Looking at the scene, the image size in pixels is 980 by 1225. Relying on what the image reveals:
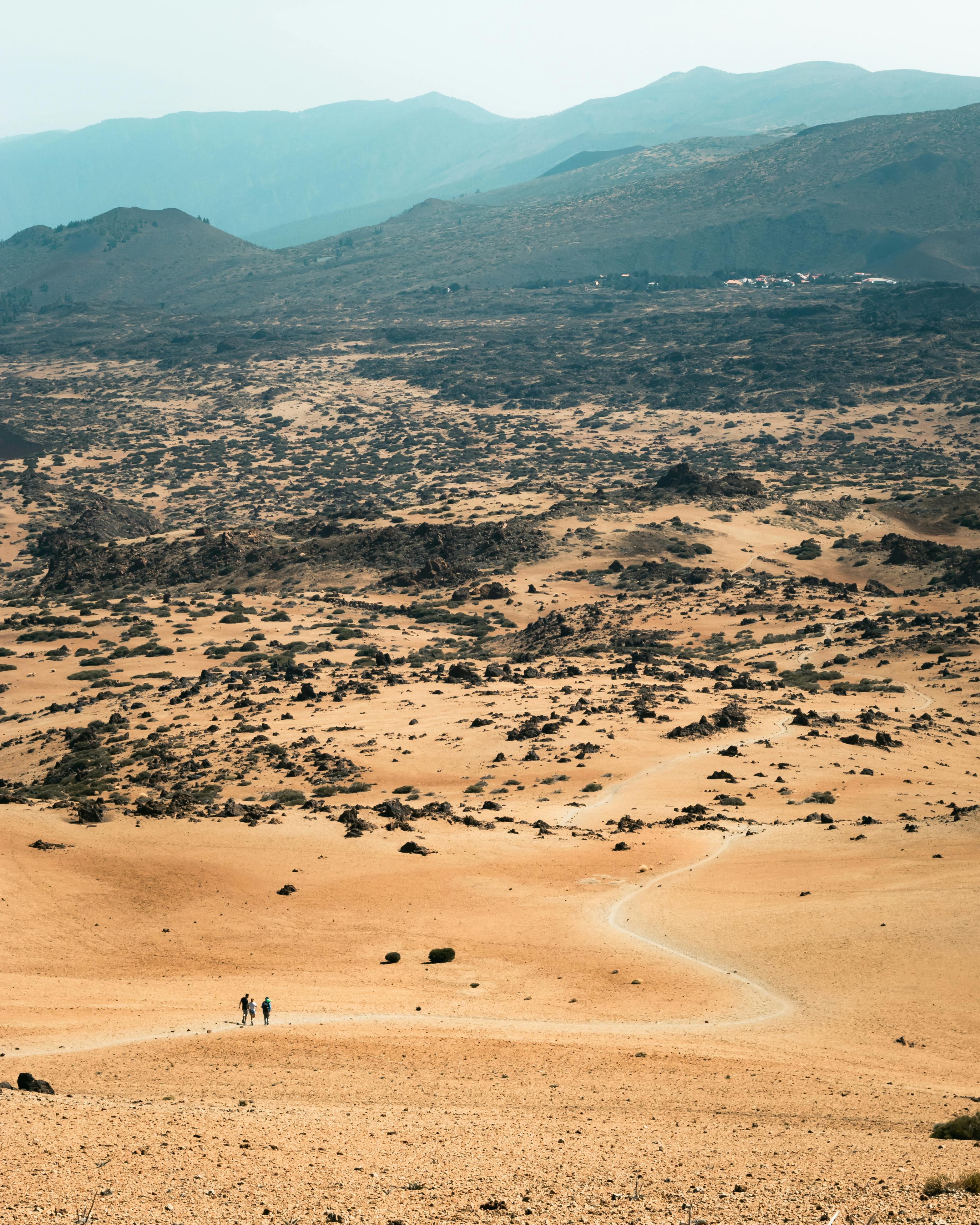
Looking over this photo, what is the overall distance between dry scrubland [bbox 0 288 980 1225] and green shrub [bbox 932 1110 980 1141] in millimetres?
234

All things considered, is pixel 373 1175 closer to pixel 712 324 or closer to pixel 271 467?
pixel 271 467

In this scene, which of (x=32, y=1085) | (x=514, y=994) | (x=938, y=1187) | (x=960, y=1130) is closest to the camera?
(x=938, y=1187)

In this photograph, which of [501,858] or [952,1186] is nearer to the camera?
[952,1186]

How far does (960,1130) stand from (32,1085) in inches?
494

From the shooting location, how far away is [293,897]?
28.5 meters

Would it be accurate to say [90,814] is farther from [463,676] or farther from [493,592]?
[493,592]

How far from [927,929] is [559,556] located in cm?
5251

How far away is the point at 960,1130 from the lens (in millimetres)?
14617

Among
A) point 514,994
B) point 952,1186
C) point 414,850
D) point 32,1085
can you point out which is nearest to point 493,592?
point 414,850

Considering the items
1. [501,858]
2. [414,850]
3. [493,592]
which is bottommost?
[501,858]

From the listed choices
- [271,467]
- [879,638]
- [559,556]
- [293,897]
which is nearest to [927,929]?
[293,897]

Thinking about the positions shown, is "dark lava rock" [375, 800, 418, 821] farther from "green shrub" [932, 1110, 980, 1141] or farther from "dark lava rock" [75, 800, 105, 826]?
"green shrub" [932, 1110, 980, 1141]

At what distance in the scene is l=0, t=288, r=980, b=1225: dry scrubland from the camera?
46.2 feet

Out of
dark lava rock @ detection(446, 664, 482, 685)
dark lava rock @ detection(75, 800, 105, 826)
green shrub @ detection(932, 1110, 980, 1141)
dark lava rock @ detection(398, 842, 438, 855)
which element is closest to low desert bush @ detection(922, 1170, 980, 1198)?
green shrub @ detection(932, 1110, 980, 1141)
